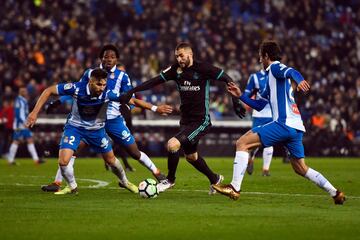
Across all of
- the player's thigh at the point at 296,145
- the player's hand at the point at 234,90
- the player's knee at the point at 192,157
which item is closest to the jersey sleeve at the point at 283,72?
the player's hand at the point at 234,90

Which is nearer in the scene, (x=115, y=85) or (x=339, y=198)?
(x=339, y=198)

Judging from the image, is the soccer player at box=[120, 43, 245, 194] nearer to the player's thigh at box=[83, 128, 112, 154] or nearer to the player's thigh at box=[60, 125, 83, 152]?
the player's thigh at box=[83, 128, 112, 154]

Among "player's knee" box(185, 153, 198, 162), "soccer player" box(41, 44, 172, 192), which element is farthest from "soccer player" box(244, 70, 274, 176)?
"player's knee" box(185, 153, 198, 162)

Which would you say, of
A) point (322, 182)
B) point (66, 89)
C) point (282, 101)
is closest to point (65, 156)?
point (66, 89)

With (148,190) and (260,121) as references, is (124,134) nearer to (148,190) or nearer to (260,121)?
(148,190)

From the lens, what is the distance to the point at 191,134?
46.5ft

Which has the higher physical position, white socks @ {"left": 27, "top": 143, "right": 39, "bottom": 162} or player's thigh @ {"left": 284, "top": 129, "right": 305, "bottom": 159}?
player's thigh @ {"left": 284, "top": 129, "right": 305, "bottom": 159}

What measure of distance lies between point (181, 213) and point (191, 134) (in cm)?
274

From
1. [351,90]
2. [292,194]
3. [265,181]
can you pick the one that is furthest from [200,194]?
[351,90]

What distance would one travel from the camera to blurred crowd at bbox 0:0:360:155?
33.1 meters

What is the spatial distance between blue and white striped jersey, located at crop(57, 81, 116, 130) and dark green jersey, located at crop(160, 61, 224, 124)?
1.07 meters

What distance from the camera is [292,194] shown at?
586 inches

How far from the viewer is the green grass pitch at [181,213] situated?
9750 millimetres

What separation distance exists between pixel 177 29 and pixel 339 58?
7.28 m
